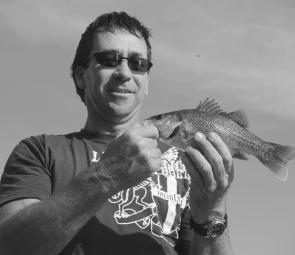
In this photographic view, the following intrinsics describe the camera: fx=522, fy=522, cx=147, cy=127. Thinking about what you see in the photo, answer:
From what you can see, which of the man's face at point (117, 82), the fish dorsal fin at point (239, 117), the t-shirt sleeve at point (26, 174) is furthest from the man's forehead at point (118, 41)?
the t-shirt sleeve at point (26, 174)

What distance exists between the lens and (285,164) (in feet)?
20.7

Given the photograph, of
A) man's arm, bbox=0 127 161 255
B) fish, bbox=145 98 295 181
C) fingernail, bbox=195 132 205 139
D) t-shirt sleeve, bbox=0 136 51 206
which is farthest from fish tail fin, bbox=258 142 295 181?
t-shirt sleeve, bbox=0 136 51 206

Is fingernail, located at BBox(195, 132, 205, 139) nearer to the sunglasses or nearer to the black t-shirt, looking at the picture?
the black t-shirt

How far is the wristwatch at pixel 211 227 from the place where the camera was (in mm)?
5230

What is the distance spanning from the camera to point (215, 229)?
5.26 meters

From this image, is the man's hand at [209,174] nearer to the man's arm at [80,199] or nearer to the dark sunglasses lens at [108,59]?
the man's arm at [80,199]

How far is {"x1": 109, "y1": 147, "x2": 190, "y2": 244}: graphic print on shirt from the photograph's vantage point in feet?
16.6

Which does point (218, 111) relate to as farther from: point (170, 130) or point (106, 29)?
point (106, 29)

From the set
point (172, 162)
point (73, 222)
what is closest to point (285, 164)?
point (172, 162)

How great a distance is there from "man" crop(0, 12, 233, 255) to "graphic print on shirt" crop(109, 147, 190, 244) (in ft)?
0.03

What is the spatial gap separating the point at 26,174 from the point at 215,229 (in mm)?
1953

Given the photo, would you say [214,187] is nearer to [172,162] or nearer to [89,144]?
[172,162]

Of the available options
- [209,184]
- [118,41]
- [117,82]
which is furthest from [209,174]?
[118,41]

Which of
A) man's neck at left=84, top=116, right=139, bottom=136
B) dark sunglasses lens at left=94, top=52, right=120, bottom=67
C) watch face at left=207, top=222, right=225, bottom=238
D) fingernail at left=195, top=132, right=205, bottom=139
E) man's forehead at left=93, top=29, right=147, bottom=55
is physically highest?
man's forehead at left=93, top=29, right=147, bottom=55
